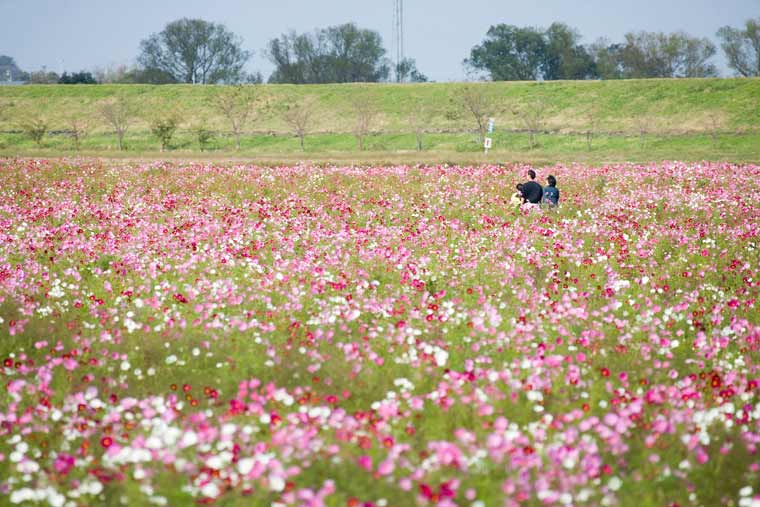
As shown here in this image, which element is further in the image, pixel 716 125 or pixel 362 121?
pixel 362 121

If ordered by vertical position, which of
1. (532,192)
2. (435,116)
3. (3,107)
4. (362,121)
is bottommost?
(532,192)

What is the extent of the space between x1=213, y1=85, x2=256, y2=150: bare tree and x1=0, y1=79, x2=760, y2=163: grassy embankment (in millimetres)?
1306

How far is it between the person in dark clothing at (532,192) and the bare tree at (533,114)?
39161mm

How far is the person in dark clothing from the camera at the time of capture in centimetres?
1473

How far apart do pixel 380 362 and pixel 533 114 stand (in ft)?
193

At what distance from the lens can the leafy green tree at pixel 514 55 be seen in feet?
381

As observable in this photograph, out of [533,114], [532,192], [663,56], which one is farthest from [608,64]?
[532,192]

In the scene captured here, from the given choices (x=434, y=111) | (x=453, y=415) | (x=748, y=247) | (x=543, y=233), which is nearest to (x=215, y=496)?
(x=453, y=415)

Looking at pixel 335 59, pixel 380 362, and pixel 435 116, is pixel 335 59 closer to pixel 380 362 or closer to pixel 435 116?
pixel 435 116

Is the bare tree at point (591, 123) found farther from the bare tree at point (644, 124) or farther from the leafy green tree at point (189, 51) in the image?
the leafy green tree at point (189, 51)

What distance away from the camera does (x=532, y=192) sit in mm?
14781

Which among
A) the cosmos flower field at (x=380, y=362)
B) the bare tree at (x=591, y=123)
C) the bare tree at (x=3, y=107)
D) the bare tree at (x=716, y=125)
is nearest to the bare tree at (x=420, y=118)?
the bare tree at (x=591, y=123)

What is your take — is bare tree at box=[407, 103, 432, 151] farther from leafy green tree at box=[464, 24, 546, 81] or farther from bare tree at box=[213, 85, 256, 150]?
leafy green tree at box=[464, 24, 546, 81]

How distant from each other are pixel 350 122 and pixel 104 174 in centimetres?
4527
